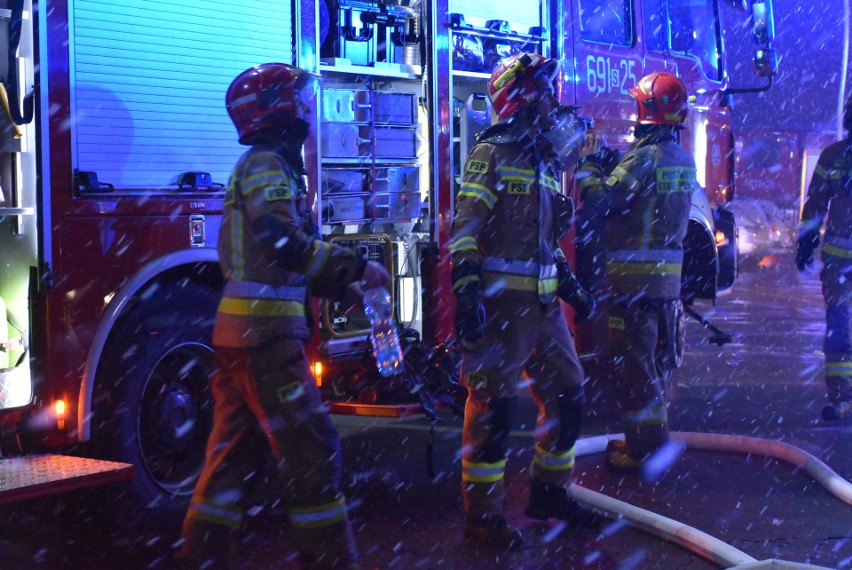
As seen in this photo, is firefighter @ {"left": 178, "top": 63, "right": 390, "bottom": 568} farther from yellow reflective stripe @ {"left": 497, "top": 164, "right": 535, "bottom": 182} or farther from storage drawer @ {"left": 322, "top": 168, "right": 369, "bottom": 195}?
storage drawer @ {"left": 322, "top": 168, "right": 369, "bottom": 195}

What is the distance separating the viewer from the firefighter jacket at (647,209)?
18.7ft

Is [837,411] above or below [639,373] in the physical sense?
A: below

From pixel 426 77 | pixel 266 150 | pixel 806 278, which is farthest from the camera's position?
pixel 806 278

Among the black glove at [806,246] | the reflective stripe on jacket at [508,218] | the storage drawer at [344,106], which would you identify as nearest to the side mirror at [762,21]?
the black glove at [806,246]

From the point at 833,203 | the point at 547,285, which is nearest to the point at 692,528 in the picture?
the point at 547,285

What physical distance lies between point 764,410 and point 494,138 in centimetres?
391

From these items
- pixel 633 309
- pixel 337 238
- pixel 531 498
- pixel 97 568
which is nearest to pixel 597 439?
pixel 633 309

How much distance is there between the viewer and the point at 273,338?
3607 millimetres

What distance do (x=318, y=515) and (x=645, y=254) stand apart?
110 inches

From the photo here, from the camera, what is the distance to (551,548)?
4.59m

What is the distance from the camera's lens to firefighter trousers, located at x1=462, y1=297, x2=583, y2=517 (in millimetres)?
4500

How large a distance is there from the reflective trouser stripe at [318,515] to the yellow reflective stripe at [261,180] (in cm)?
105

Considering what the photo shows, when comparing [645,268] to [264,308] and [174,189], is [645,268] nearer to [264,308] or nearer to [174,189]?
[174,189]

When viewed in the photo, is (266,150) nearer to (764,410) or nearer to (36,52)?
(36,52)
